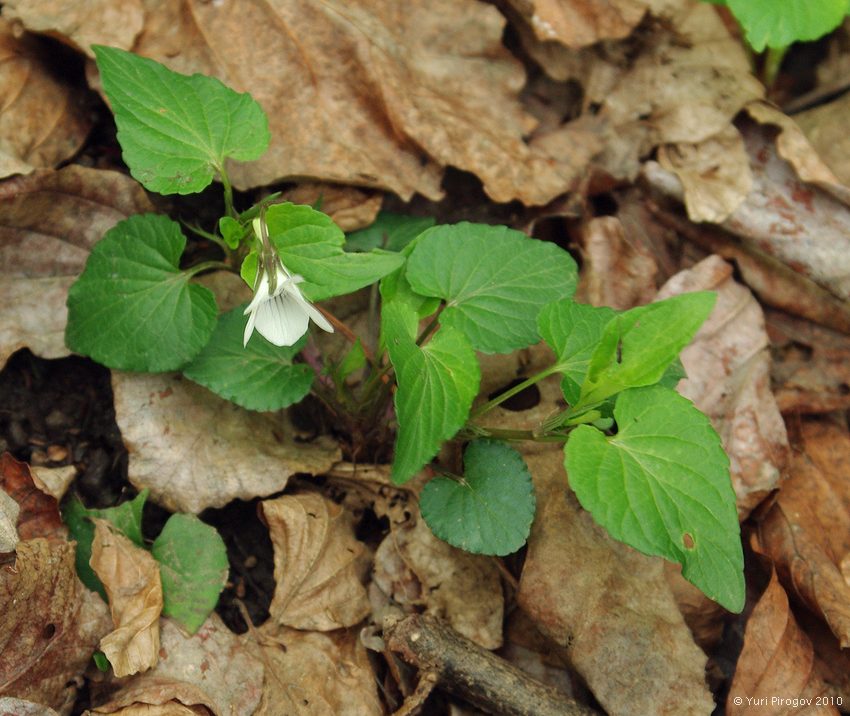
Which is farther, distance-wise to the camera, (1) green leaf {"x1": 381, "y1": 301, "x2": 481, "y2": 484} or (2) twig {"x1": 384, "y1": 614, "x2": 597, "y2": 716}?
(2) twig {"x1": 384, "y1": 614, "x2": 597, "y2": 716}

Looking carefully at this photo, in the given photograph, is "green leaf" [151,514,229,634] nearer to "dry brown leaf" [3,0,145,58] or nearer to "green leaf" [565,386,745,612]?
"green leaf" [565,386,745,612]

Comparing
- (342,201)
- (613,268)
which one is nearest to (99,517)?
(342,201)

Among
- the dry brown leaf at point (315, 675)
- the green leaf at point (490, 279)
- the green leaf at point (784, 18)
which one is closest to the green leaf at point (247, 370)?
the green leaf at point (490, 279)

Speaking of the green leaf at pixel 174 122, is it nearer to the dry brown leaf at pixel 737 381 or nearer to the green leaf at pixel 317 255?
the green leaf at pixel 317 255

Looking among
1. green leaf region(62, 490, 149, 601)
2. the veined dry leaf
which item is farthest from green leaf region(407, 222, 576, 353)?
the veined dry leaf

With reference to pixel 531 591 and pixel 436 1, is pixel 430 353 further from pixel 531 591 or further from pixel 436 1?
pixel 436 1
